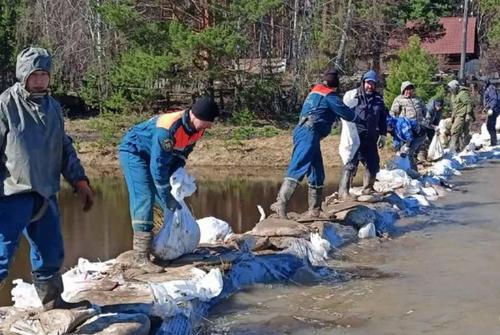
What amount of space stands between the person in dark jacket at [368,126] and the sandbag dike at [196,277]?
472 mm

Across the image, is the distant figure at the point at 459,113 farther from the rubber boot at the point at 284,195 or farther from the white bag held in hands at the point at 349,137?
the rubber boot at the point at 284,195

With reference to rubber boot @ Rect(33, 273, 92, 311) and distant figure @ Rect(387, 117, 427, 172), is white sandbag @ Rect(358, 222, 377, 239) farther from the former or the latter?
rubber boot @ Rect(33, 273, 92, 311)

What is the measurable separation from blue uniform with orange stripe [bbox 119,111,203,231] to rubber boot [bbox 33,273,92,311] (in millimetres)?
1208

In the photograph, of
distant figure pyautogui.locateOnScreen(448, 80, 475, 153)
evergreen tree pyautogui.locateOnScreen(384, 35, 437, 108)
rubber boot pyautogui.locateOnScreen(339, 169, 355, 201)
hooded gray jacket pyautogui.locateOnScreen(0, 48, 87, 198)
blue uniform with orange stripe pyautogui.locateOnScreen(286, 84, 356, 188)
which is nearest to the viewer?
hooded gray jacket pyautogui.locateOnScreen(0, 48, 87, 198)

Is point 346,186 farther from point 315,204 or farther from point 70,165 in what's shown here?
point 70,165

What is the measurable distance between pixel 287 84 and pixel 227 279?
71.9 feet

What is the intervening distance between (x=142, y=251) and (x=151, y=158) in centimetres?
67

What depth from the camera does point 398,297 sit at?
589 centimetres

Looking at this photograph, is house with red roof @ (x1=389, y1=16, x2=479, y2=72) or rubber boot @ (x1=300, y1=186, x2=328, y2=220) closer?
rubber boot @ (x1=300, y1=186, x2=328, y2=220)

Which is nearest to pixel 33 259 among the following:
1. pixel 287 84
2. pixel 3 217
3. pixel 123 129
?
pixel 3 217

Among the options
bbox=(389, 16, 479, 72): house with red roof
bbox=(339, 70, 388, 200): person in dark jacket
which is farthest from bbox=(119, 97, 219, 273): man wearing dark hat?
bbox=(389, 16, 479, 72): house with red roof

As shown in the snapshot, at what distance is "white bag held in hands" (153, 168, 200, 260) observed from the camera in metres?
5.74

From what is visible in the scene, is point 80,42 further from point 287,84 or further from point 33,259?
point 33,259

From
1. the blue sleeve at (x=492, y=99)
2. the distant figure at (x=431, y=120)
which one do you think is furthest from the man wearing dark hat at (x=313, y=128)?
the blue sleeve at (x=492, y=99)
